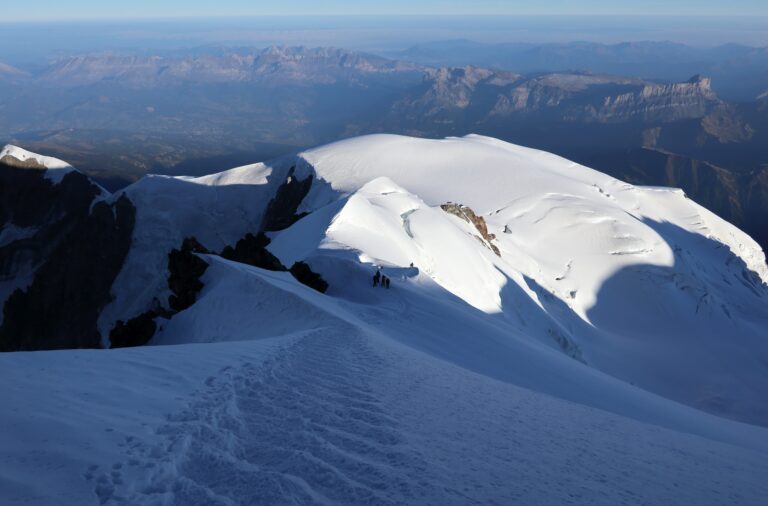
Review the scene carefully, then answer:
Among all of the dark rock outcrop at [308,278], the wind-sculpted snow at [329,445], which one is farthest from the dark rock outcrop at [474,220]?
the wind-sculpted snow at [329,445]

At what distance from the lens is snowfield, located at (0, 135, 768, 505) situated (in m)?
6.27

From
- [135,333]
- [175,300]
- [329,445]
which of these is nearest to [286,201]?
[175,300]

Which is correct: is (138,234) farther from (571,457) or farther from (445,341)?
(571,457)

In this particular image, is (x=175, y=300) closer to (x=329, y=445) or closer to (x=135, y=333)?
(x=135, y=333)

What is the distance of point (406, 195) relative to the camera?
39.5 metres

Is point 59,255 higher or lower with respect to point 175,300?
lower

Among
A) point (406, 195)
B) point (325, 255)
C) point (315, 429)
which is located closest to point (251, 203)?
point (406, 195)

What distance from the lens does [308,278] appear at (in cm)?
2192

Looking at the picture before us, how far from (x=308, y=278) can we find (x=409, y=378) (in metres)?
11.9

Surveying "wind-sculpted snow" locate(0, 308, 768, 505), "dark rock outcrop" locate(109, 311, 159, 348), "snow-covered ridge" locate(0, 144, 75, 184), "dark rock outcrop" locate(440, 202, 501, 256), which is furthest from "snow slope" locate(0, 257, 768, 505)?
"snow-covered ridge" locate(0, 144, 75, 184)

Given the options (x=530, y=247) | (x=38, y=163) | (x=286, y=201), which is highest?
(x=38, y=163)

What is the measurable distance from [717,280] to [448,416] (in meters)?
49.9

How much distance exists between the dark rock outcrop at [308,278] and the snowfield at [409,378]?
18.2 inches

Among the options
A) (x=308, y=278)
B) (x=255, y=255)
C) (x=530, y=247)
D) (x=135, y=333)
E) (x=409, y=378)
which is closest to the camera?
(x=409, y=378)
